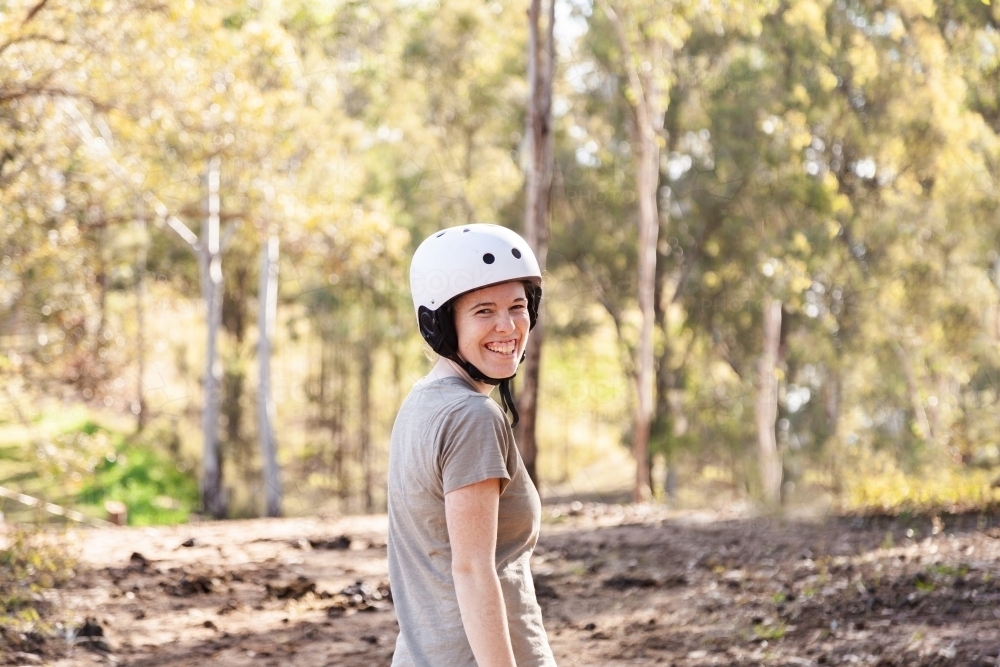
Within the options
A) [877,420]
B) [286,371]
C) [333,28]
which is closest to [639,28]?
[333,28]

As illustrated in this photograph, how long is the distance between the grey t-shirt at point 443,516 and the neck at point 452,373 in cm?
4

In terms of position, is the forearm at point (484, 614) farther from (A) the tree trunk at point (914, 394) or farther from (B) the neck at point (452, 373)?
(A) the tree trunk at point (914, 394)

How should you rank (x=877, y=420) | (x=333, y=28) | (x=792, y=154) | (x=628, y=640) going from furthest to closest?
(x=877, y=420) → (x=792, y=154) → (x=333, y=28) → (x=628, y=640)

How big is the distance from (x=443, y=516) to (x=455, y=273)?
1.72 feet

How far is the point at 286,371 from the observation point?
1262 inches

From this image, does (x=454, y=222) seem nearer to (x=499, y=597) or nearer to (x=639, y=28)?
(x=639, y=28)

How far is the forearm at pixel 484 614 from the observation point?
2.12 m

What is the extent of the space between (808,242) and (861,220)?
1304mm

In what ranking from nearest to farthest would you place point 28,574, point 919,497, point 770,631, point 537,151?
point 770,631 < point 28,574 < point 919,497 < point 537,151

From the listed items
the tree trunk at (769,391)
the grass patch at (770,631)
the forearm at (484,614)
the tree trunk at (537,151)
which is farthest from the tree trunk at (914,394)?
the forearm at (484,614)

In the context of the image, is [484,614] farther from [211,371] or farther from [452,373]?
[211,371]

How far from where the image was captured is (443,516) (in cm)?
221

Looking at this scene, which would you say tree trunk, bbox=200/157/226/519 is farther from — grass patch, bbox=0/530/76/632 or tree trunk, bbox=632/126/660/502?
grass patch, bbox=0/530/76/632

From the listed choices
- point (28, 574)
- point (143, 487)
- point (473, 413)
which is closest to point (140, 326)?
point (143, 487)
